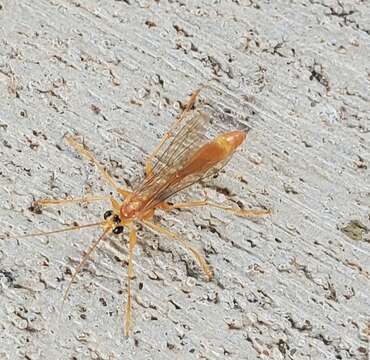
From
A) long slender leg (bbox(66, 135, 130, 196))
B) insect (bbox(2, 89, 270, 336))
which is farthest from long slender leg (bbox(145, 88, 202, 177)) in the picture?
long slender leg (bbox(66, 135, 130, 196))

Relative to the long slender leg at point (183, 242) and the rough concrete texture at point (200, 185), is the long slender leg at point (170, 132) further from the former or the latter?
the long slender leg at point (183, 242)

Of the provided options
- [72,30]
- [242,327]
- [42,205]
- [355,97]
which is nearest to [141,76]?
[72,30]

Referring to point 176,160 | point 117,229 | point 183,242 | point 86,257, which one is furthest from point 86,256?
point 176,160

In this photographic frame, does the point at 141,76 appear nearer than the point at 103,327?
No

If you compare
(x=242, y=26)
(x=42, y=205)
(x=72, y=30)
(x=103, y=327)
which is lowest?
(x=103, y=327)

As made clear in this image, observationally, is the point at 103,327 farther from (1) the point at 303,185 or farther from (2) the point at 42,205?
(1) the point at 303,185

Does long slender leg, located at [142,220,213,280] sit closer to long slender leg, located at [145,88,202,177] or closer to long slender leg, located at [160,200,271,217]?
long slender leg, located at [160,200,271,217]
